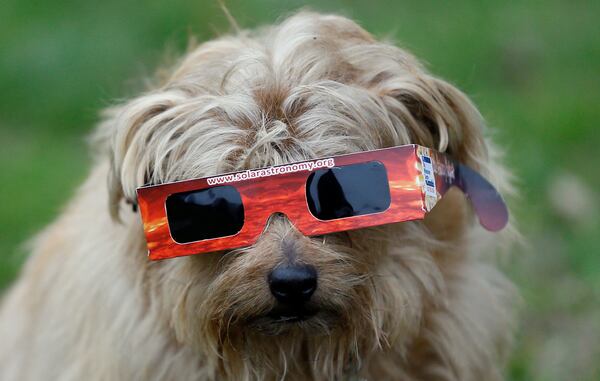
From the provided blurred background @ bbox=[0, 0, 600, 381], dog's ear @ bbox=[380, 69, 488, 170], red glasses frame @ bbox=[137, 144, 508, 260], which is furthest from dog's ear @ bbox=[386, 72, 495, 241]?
blurred background @ bbox=[0, 0, 600, 381]

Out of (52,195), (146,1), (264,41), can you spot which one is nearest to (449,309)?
(264,41)

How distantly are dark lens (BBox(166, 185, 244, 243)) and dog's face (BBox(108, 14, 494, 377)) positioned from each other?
0.27 ft

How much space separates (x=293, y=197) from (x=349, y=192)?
0.15 meters

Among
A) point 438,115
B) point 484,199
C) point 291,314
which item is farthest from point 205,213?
point 484,199

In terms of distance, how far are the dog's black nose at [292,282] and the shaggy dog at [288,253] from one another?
0.09ft

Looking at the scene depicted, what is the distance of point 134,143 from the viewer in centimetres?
322

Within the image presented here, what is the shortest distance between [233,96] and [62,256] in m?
1.18

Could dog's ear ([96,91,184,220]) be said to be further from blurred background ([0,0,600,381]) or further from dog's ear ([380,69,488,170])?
blurred background ([0,0,600,381])

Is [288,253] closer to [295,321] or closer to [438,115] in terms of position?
[295,321]

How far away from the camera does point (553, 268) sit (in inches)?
201

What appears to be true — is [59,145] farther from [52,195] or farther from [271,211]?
[271,211]

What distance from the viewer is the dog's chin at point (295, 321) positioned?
10.1ft

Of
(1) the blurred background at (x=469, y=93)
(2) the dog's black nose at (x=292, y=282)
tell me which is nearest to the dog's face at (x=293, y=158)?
(2) the dog's black nose at (x=292, y=282)

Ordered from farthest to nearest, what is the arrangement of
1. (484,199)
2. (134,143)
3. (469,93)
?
1. (469,93)
2. (484,199)
3. (134,143)
